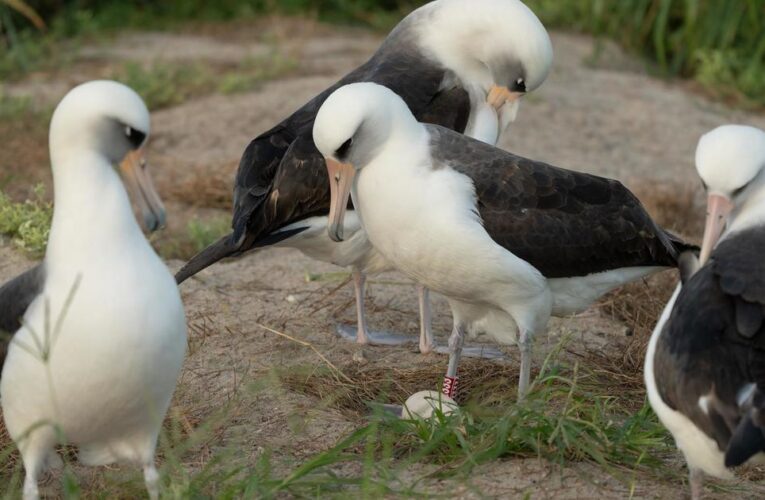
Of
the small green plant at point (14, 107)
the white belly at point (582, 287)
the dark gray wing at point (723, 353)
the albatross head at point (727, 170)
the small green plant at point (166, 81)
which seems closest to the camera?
the dark gray wing at point (723, 353)

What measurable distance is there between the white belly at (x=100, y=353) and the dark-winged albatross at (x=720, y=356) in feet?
5.07

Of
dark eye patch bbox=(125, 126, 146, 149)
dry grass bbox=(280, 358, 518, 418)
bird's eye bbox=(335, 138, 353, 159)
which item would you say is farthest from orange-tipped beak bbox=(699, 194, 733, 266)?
dark eye patch bbox=(125, 126, 146, 149)

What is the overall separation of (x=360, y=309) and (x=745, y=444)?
2.97 metres

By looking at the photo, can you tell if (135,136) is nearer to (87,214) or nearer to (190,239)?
(87,214)

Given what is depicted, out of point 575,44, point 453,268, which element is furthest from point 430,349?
point 575,44

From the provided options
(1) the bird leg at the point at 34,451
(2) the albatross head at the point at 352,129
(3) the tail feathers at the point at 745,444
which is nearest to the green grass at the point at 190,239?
(2) the albatross head at the point at 352,129

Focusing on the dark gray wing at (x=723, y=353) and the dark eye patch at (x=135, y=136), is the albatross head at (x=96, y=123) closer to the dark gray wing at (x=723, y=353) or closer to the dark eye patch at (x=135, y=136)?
the dark eye patch at (x=135, y=136)

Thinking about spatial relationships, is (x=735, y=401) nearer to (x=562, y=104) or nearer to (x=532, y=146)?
(x=532, y=146)

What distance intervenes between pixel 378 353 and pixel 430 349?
0.25 metres

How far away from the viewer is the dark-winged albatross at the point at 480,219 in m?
5.13

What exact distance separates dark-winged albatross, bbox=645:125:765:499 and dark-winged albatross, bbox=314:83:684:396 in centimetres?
88

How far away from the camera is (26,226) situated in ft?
22.3

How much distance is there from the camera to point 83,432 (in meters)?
4.27

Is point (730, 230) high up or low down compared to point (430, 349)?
up
